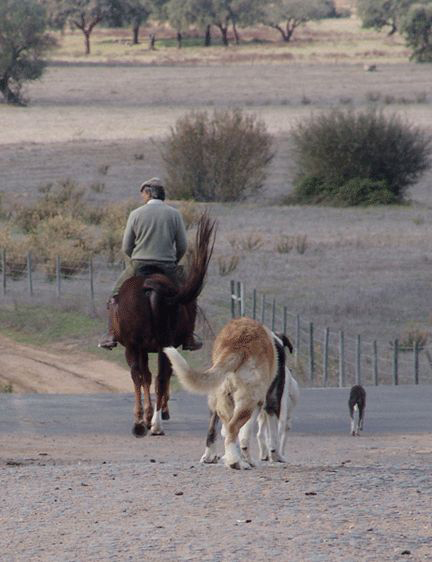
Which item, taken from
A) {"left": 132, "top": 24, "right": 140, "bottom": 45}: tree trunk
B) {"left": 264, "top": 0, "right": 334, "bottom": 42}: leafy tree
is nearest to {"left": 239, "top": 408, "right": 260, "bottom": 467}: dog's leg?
{"left": 132, "top": 24, "right": 140, "bottom": 45}: tree trunk

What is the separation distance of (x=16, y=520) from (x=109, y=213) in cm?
3027

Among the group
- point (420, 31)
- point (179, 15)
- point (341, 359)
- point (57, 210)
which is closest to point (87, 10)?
point (179, 15)

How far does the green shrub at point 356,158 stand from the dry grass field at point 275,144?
102 cm

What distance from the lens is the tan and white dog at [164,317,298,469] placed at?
9500 mm

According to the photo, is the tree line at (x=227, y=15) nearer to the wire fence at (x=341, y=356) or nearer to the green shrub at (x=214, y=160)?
the green shrub at (x=214, y=160)

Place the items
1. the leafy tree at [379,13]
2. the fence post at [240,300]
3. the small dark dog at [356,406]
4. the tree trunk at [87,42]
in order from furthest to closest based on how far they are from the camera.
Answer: the leafy tree at [379,13], the tree trunk at [87,42], the fence post at [240,300], the small dark dog at [356,406]

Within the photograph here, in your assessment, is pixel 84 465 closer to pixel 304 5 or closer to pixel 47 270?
pixel 47 270

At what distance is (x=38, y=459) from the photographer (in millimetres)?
11062

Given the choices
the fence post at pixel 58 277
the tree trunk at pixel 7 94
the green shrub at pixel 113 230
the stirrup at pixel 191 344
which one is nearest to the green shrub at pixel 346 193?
the green shrub at pixel 113 230

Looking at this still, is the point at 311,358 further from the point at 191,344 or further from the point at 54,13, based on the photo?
the point at 54,13

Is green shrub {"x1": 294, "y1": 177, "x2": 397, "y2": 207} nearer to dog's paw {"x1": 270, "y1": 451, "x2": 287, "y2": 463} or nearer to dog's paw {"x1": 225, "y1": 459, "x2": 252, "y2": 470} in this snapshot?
dog's paw {"x1": 270, "y1": 451, "x2": 287, "y2": 463}

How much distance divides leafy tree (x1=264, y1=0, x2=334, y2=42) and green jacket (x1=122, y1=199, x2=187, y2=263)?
132734 millimetres

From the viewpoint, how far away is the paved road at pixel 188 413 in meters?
13.8

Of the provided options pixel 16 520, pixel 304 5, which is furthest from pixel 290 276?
pixel 304 5
